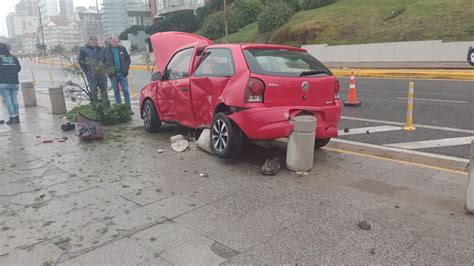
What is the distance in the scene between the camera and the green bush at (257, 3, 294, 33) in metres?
34.5

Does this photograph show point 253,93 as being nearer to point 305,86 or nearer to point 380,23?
point 305,86

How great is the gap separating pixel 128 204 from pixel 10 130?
5726mm

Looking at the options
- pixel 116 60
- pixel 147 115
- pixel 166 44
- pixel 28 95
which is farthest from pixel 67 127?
pixel 28 95

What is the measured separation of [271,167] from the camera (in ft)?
17.2

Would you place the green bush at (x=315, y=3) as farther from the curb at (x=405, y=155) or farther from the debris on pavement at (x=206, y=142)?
the debris on pavement at (x=206, y=142)

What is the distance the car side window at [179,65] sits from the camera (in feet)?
23.0

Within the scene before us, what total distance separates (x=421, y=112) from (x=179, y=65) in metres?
5.42

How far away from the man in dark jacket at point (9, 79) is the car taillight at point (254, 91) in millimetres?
6711

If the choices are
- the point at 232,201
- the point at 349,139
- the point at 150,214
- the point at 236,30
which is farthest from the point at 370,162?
the point at 236,30

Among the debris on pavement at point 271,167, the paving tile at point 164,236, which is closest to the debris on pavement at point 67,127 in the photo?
the debris on pavement at point 271,167

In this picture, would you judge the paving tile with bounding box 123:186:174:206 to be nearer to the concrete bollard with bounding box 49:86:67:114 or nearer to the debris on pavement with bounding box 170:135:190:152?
the debris on pavement with bounding box 170:135:190:152

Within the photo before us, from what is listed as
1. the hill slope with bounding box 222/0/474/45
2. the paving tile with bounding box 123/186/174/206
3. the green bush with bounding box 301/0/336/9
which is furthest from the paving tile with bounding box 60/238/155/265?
→ the green bush with bounding box 301/0/336/9

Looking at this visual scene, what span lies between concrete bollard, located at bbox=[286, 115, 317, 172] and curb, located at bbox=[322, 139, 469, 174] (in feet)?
4.05

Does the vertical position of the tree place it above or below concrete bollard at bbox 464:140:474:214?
above
